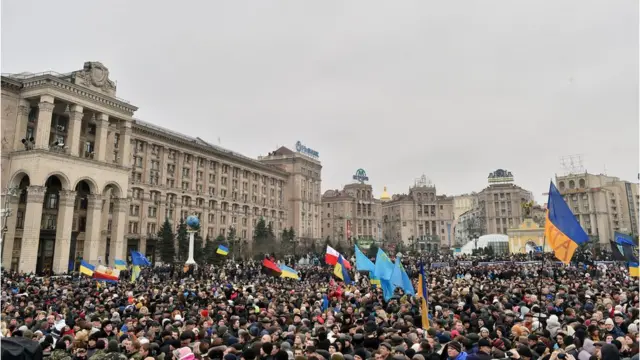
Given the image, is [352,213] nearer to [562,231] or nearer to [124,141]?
[124,141]

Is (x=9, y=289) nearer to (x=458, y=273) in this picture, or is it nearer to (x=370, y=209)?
(x=458, y=273)

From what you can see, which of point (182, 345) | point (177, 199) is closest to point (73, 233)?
point (177, 199)

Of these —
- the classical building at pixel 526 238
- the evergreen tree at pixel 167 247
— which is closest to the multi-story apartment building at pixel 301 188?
the evergreen tree at pixel 167 247

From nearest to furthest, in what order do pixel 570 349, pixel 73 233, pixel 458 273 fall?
pixel 570 349, pixel 458 273, pixel 73 233

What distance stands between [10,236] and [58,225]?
3851 mm

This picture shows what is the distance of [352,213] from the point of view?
111938mm

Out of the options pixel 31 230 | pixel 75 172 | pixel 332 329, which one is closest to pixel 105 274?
pixel 332 329

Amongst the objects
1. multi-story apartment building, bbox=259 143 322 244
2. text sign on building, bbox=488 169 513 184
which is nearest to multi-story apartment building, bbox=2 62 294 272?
multi-story apartment building, bbox=259 143 322 244

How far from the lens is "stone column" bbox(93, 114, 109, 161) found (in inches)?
1800

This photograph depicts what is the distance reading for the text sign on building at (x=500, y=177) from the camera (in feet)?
380

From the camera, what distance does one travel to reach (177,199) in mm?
65625

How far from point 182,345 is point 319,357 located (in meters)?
3.10

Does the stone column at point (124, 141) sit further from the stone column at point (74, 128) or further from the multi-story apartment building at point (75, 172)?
the stone column at point (74, 128)

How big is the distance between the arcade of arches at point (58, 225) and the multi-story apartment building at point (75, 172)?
89 mm
